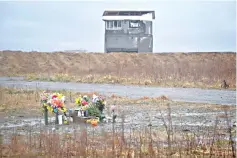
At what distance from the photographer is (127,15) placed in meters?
55.2

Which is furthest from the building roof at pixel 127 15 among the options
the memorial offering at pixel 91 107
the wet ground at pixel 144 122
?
the memorial offering at pixel 91 107

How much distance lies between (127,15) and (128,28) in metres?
1.69

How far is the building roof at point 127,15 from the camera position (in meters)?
54.9

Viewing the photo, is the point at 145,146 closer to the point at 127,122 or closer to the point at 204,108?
the point at 127,122

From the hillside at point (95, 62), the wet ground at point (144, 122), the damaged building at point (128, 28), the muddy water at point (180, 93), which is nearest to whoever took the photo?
the wet ground at point (144, 122)

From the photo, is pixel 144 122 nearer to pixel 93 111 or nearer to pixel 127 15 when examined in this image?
pixel 93 111

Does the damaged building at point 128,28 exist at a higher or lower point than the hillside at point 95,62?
higher

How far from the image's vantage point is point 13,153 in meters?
8.96

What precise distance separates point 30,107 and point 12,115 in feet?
7.59

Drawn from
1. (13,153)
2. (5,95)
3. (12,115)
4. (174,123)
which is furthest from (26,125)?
(5,95)

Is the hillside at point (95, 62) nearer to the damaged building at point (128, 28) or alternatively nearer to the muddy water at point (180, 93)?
the damaged building at point (128, 28)

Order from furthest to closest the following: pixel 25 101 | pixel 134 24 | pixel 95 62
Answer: pixel 95 62
pixel 134 24
pixel 25 101

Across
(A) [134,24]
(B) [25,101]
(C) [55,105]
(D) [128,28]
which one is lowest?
(B) [25,101]

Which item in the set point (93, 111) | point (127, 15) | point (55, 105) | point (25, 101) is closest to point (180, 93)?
point (25, 101)
